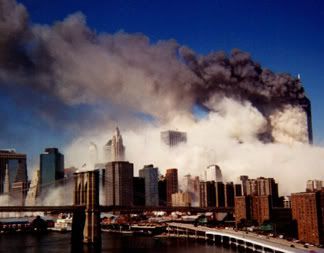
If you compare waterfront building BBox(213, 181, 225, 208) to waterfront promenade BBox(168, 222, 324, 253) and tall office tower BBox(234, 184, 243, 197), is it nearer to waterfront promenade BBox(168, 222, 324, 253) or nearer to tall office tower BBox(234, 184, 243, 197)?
tall office tower BBox(234, 184, 243, 197)

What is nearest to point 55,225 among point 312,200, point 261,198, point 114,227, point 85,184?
point 114,227

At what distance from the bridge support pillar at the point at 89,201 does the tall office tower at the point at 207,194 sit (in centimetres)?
6817

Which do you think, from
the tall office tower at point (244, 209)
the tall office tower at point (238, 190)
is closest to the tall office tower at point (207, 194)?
the tall office tower at point (238, 190)

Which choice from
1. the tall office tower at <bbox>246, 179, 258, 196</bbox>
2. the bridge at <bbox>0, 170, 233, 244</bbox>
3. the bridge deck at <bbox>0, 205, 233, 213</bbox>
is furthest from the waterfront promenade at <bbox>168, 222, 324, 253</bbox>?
the tall office tower at <bbox>246, 179, 258, 196</bbox>

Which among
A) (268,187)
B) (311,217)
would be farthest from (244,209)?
(311,217)

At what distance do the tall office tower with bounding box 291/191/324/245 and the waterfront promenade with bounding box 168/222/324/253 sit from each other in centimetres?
337

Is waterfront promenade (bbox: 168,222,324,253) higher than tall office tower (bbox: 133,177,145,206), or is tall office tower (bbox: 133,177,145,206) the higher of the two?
tall office tower (bbox: 133,177,145,206)

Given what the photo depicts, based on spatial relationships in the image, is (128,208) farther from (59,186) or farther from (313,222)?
(59,186)

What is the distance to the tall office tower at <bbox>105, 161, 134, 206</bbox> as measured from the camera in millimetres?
156875

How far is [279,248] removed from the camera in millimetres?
55188

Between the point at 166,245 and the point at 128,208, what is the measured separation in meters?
29.4

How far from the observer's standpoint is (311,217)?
211 feet

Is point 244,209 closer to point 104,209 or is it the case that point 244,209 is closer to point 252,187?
point 104,209

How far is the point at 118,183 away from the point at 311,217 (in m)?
98.8
